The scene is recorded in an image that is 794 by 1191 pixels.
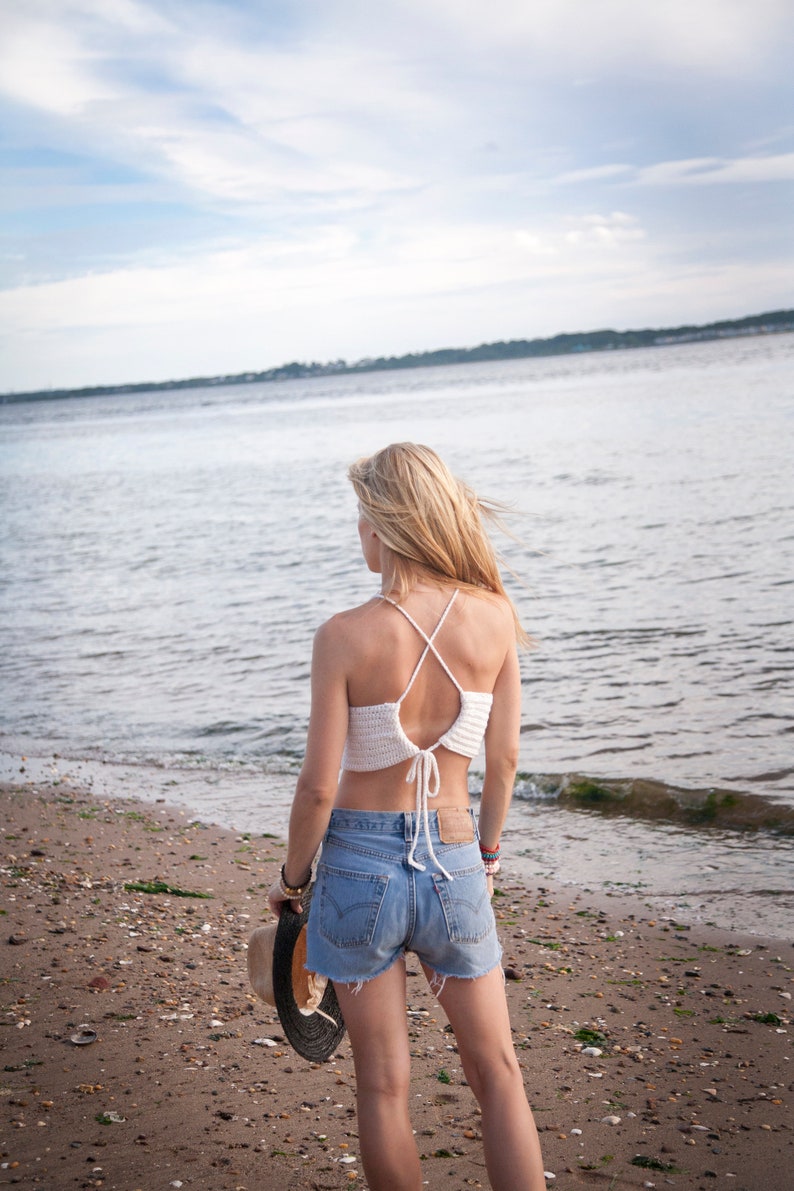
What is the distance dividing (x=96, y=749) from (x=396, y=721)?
793 centimetres

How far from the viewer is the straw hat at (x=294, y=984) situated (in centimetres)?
272

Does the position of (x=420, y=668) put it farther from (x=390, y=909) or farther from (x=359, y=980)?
(x=359, y=980)

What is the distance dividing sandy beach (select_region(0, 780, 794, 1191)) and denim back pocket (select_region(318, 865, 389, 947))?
4.24ft

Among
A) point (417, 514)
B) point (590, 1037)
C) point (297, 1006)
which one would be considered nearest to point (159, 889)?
point (590, 1037)

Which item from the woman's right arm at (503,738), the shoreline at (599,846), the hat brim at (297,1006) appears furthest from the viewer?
the shoreline at (599,846)

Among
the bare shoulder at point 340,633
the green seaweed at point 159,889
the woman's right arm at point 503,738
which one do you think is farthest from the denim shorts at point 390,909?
the green seaweed at point 159,889

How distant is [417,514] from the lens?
2365 mm

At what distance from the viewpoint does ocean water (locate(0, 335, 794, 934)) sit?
707cm

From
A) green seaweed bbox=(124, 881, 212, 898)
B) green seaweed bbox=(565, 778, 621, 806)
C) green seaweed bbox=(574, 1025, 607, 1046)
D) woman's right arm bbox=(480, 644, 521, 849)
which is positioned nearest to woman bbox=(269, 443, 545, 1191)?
woman's right arm bbox=(480, 644, 521, 849)

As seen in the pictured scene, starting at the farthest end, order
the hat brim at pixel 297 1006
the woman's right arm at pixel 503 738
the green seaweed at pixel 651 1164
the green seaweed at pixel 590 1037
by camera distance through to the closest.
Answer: the green seaweed at pixel 590 1037
the green seaweed at pixel 651 1164
the hat brim at pixel 297 1006
the woman's right arm at pixel 503 738

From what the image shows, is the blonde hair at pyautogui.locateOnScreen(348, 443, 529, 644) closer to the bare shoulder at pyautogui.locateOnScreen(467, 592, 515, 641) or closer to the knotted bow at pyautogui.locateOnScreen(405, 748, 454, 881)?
the bare shoulder at pyautogui.locateOnScreen(467, 592, 515, 641)

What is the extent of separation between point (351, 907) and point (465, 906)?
0.89ft

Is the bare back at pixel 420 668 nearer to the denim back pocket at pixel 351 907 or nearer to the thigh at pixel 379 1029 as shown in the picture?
the denim back pocket at pixel 351 907

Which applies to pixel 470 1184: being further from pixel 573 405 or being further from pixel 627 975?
pixel 573 405
